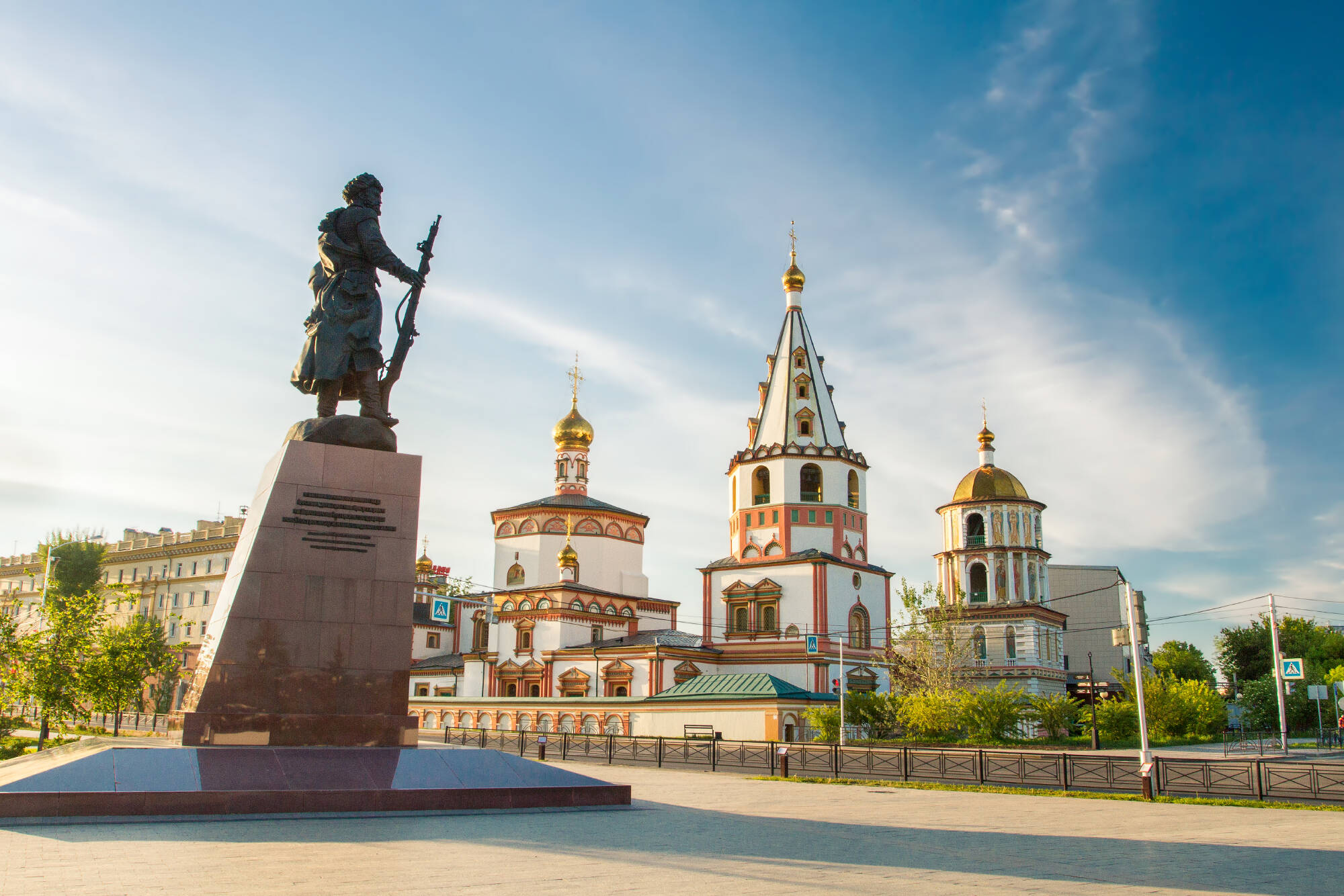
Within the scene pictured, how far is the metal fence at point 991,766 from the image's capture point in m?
17.4

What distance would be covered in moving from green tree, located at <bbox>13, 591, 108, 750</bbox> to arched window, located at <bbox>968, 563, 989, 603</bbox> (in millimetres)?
45757

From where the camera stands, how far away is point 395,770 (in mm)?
11633

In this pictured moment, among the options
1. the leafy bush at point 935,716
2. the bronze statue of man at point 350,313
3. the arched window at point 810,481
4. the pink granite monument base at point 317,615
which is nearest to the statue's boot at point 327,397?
the bronze statue of man at point 350,313

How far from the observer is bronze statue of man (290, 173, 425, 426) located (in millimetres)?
13680

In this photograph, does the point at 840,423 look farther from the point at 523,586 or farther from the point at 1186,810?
the point at 1186,810

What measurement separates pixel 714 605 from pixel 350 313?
35676mm

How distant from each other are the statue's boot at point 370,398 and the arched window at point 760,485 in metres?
34.7

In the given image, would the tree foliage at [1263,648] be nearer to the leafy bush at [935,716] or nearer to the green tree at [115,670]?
the leafy bush at [935,716]

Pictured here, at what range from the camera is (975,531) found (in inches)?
2281

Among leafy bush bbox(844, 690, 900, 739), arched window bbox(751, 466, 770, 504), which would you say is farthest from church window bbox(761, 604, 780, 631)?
leafy bush bbox(844, 690, 900, 739)

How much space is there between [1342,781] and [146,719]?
1779 inches

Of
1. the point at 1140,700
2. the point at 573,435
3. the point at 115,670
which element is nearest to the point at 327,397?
the point at 115,670

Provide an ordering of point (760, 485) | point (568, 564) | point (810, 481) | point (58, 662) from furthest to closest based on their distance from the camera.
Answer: point (568, 564), point (760, 485), point (810, 481), point (58, 662)

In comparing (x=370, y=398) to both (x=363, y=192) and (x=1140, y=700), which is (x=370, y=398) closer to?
(x=363, y=192)
